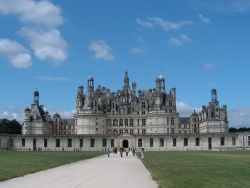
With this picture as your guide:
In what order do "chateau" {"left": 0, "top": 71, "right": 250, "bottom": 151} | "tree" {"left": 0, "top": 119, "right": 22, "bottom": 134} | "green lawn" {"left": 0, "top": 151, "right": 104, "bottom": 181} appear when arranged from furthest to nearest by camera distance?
"tree" {"left": 0, "top": 119, "right": 22, "bottom": 134}
"chateau" {"left": 0, "top": 71, "right": 250, "bottom": 151}
"green lawn" {"left": 0, "top": 151, "right": 104, "bottom": 181}

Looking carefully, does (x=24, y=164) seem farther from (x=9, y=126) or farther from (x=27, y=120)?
(x=9, y=126)

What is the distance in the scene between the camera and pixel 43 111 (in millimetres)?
124875

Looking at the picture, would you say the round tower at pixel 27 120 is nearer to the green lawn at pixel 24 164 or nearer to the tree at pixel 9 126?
the tree at pixel 9 126

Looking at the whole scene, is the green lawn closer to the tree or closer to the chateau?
the chateau

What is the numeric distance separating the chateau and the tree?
513 inches

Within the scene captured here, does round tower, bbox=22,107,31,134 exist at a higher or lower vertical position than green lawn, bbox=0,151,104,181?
higher

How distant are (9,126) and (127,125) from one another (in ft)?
129

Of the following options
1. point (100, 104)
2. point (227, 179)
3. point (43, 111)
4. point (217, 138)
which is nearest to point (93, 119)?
point (100, 104)

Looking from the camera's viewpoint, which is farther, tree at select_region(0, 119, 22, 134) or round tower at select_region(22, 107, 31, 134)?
tree at select_region(0, 119, 22, 134)

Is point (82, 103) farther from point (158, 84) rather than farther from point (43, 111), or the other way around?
point (158, 84)

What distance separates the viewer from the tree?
13188 centimetres

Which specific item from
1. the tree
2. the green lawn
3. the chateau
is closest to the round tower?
the chateau

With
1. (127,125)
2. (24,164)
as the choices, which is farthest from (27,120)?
(24,164)

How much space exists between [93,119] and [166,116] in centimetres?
1934
